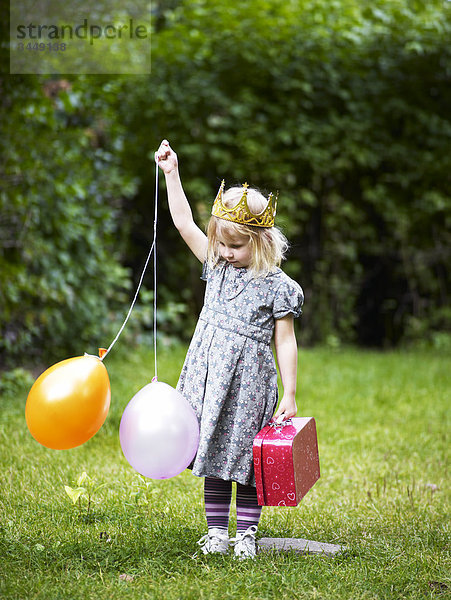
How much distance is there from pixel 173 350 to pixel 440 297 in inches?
119

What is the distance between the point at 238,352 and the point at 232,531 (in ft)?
2.58

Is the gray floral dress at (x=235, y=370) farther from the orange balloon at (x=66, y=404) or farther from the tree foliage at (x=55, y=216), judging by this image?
the tree foliage at (x=55, y=216)

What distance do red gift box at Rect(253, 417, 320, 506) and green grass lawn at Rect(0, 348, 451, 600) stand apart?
228 millimetres

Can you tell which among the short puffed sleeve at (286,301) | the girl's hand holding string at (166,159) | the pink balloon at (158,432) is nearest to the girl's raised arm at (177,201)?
the girl's hand holding string at (166,159)

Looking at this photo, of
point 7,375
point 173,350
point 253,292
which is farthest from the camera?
point 173,350

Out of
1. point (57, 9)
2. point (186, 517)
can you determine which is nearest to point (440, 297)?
point (57, 9)

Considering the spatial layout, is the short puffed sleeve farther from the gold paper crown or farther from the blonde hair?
the gold paper crown

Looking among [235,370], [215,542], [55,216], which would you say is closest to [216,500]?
[215,542]

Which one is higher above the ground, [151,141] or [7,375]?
[151,141]

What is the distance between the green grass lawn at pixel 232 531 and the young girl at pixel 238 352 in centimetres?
24

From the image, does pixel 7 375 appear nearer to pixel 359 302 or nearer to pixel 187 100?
pixel 187 100

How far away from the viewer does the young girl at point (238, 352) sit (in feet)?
8.01

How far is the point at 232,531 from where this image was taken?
2793 mm

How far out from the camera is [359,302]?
26.2 feet
